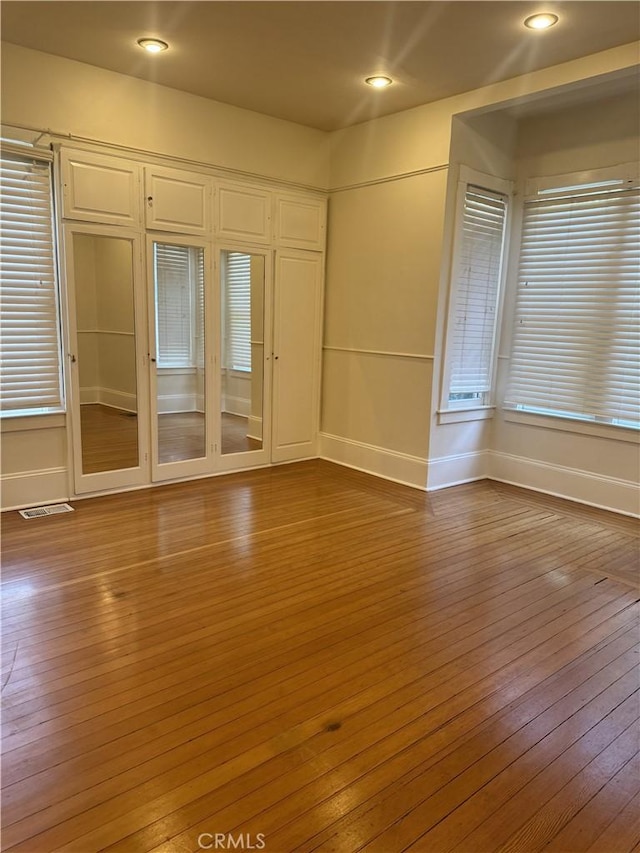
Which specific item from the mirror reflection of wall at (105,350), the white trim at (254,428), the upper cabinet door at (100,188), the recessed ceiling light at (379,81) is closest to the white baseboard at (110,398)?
the mirror reflection of wall at (105,350)

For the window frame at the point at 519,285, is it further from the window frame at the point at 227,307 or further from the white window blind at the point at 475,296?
the window frame at the point at 227,307

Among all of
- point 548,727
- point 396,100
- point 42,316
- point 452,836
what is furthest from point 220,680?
point 396,100

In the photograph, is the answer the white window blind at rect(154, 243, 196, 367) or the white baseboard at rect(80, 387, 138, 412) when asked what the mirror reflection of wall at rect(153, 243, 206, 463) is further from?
the white baseboard at rect(80, 387, 138, 412)

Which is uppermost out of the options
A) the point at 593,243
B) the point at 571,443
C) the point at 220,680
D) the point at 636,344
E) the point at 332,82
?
the point at 332,82

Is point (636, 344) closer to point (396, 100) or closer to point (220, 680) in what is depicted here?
point (396, 100)

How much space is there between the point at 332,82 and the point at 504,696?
13.0 ft

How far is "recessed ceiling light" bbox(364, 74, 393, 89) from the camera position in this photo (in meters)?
3.85

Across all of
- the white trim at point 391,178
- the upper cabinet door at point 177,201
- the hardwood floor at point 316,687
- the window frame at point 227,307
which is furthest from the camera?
the window frame at point 227,307

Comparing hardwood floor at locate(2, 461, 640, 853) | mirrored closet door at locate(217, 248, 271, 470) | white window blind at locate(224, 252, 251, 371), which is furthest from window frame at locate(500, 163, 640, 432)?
white window blind at locate(224, 252, 251, 371)

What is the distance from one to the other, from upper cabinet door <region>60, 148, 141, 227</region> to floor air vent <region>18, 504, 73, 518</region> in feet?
6.65

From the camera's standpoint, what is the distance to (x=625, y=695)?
218 centimetres

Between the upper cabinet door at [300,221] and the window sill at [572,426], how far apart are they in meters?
2.38

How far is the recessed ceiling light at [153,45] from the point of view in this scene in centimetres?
344

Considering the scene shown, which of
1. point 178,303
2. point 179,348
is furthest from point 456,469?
point 178,303
